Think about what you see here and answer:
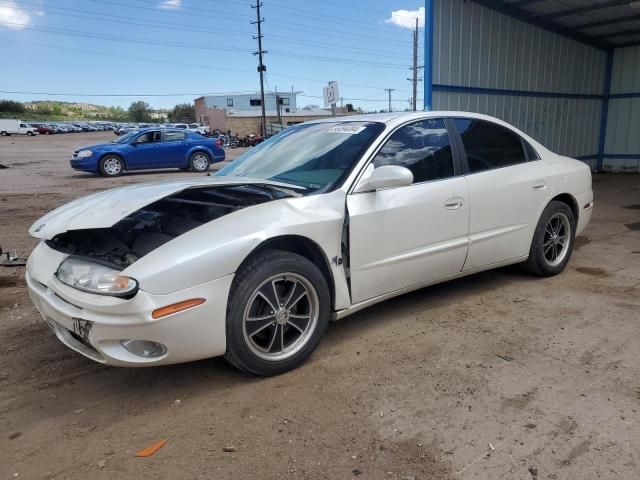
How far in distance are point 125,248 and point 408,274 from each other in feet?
6.36

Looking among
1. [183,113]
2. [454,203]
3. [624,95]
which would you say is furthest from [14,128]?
[454,203]

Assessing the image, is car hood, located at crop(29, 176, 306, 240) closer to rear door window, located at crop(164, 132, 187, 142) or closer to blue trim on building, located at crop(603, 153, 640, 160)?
blue trim on building, located at crop(603, 153, 640, 160)

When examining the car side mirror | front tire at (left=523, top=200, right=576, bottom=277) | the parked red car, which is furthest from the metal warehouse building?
the parked red car

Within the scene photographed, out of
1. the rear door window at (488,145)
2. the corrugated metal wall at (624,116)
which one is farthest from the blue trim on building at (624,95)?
the rear door window at (488,145)

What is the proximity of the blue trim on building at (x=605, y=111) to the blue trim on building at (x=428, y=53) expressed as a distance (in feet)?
25.2

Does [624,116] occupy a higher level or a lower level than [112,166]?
higher

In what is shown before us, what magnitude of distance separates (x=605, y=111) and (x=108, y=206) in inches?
596

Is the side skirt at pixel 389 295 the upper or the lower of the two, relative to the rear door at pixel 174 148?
lower

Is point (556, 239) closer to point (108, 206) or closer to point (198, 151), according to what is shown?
point (108, 206)

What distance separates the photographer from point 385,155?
3.69m

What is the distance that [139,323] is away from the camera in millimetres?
2604

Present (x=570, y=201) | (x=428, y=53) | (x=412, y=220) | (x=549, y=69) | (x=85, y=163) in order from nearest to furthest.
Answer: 1. (x=412, y=220)
2. (x=570, y=201)
3. (x=428, y=53)
4. (x=549, y=69)
5. (x=85, y=163)

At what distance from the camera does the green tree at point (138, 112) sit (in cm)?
11556

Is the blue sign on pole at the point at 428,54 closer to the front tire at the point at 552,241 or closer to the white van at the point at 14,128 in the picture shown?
the front tire at the point at 552,241
